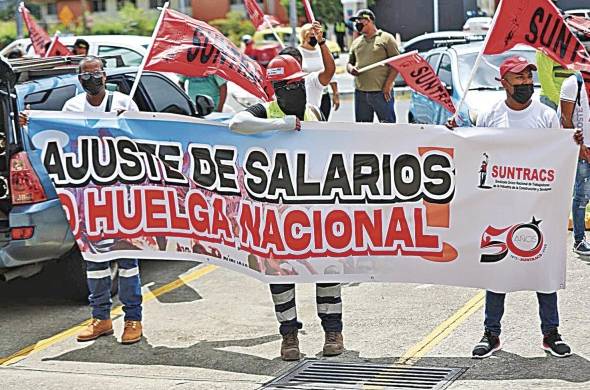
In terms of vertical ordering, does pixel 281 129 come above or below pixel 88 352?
above

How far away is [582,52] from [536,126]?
1.73ft

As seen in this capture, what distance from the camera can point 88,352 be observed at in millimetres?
7273

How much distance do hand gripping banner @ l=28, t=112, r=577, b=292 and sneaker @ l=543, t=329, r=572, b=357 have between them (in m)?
0.28

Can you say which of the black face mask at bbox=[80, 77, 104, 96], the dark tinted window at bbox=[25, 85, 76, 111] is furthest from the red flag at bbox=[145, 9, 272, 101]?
the dark tinted window at bbox=[25, 85, 76, 111]

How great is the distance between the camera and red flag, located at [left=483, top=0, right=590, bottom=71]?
6.66 m

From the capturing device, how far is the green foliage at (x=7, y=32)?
154 ft

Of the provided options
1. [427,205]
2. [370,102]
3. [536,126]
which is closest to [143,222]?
[427,205]

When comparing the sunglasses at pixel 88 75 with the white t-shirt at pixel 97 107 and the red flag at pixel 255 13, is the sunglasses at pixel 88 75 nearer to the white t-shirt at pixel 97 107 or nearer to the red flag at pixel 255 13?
the white t-shirt at pixel 97 107

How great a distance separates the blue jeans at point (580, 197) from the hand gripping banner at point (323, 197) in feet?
8.86

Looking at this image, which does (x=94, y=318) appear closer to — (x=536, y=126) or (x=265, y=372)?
(x=265, y=372)

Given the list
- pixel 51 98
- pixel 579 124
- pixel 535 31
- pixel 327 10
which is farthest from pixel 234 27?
pixel 535 31

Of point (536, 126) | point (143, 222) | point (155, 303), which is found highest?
point (536, 126)

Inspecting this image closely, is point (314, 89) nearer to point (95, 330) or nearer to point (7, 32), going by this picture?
point (95, 330)

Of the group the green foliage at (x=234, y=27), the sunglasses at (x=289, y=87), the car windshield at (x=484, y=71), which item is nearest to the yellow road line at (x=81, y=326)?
the sunglasses at (x=289, y=87)
